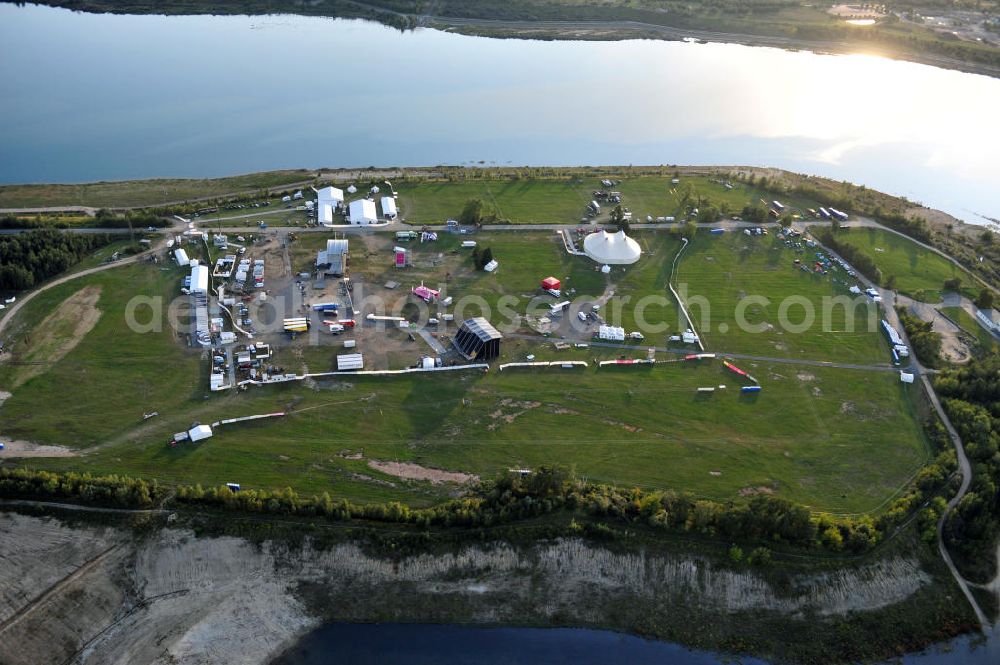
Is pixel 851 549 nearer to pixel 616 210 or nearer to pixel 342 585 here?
pixel 342 585

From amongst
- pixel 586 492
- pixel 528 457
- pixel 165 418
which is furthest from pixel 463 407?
A: pixel 165 418

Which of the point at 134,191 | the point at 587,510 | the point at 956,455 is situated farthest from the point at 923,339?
the point at 134,191

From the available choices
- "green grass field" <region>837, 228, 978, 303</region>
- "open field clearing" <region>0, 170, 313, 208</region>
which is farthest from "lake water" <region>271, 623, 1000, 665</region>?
"open field clearing" <region>0, 170, 313, 208</region>

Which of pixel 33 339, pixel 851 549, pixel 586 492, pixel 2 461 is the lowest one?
pixel 851 549

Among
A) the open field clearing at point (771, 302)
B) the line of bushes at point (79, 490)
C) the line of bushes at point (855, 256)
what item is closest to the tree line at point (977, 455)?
the open field clearing at point (771, 302)

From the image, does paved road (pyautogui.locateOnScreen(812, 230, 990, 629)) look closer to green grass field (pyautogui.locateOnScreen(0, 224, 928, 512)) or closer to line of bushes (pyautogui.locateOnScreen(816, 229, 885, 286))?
green grass field (pyautogui.locateOnScreen(0, 224, 928, 512))
